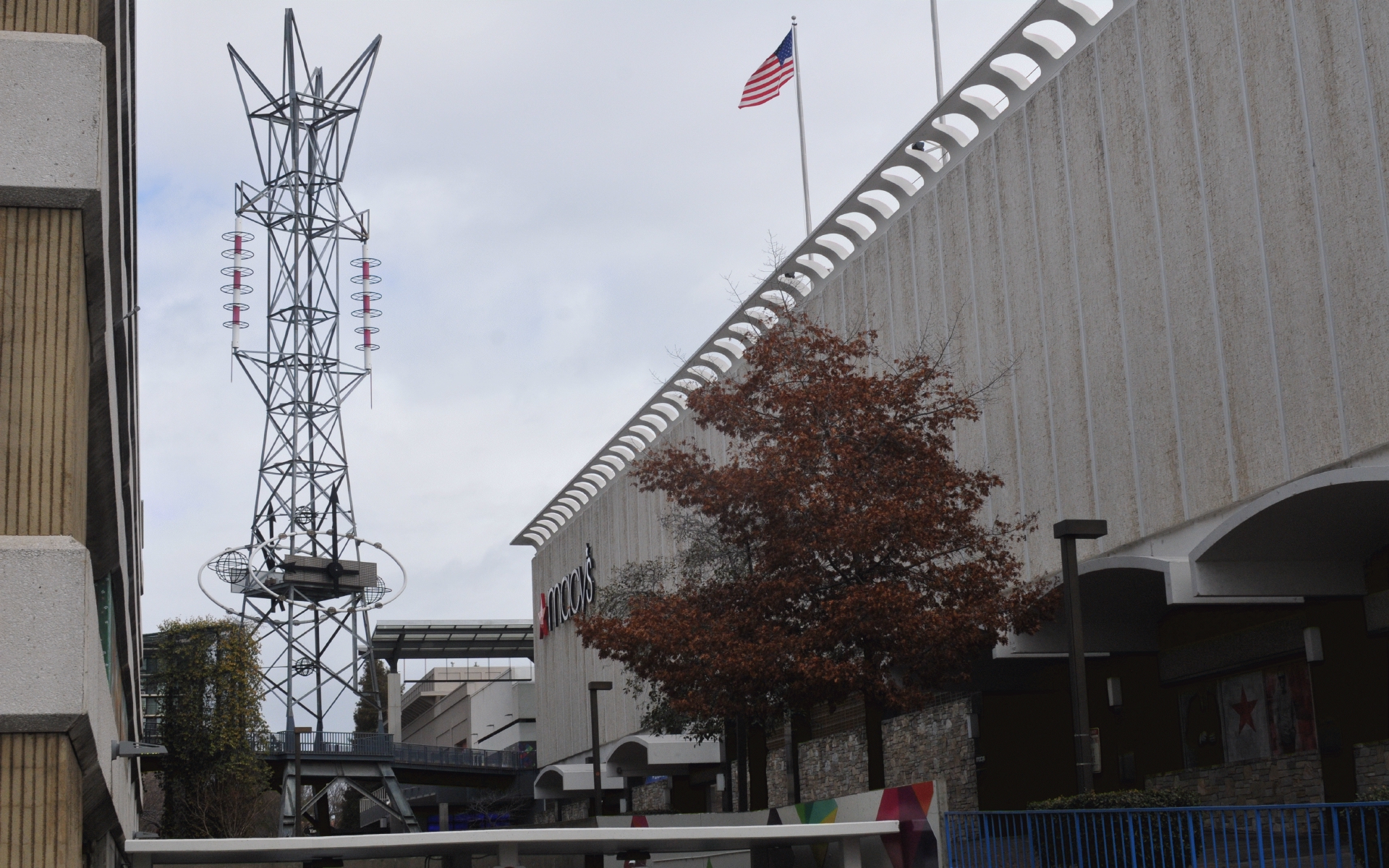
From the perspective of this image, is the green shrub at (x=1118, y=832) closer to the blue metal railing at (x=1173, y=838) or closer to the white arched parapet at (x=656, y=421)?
the blue metal railing at (x=1173, y=838)

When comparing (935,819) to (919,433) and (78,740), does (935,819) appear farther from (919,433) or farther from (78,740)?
(919,433)

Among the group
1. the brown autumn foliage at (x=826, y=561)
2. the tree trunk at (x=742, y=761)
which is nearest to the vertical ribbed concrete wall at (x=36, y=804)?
the brown autumn foliage at (x=826, y=561)

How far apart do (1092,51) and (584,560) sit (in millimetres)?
33841

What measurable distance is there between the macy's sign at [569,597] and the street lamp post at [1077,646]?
34203 mm

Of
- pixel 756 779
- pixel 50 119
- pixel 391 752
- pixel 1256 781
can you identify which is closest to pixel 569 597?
pixel 391 752

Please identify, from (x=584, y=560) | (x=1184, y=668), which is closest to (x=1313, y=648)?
(x=1184, y=668)

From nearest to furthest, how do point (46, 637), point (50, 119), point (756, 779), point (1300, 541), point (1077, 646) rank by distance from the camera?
1. point (46, 637)
2. point (50, 119)
3. point (1077, 646)
4. point (1300, 541)
5. point (756, 779)

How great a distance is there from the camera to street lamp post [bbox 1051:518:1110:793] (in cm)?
1523

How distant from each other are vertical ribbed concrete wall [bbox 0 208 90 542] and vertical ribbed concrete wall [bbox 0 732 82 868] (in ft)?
3.96

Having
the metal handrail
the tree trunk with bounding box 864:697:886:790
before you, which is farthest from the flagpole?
the metal handrail

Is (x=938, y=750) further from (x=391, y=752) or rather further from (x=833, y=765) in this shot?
(x=391, y=752)

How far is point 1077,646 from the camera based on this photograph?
618 inches

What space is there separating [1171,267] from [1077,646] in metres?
7.48

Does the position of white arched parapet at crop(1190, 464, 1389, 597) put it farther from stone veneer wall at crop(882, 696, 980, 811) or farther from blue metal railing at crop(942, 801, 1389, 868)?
stone veneer wall at crop(882, 696, 980, 811)
